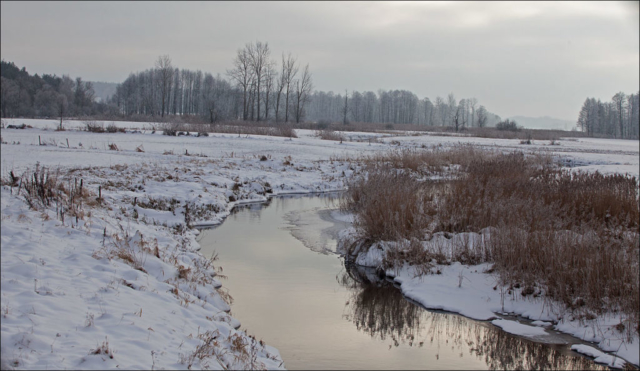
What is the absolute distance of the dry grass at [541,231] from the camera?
7023 millimetres

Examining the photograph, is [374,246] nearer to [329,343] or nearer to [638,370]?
[329,343]

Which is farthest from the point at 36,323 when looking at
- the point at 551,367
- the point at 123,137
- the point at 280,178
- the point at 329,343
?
the point at 123,137

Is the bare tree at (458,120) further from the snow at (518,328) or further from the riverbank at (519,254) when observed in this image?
the snow at (518,328)

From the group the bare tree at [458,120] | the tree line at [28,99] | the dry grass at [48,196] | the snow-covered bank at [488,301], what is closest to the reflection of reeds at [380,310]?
the snow-covered bank at [488,301]

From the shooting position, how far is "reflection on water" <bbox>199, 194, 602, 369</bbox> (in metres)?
6.19

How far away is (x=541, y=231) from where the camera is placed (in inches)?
339

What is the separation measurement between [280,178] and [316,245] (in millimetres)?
9710

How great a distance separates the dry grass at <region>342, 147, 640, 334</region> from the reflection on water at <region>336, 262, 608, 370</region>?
1018 mm

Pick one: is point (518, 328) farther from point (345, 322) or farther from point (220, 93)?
point (220, 93)

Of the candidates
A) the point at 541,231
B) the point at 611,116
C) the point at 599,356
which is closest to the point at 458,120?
the point at 611,116

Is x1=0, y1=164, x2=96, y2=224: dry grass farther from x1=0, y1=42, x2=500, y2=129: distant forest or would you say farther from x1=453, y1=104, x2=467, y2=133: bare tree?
x1=453, y1=104, x2=467, y2=133: bare tree

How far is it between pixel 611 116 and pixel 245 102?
11775 cm

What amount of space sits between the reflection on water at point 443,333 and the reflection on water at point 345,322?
0.5 inches

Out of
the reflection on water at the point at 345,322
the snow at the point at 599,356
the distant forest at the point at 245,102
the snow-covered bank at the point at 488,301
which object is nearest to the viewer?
the snow at the point at 599,356
